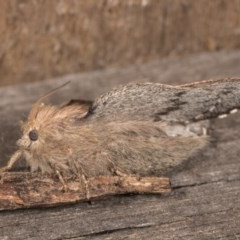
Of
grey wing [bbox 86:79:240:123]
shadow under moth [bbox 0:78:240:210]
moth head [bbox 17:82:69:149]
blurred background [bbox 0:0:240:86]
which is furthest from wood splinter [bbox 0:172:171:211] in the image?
blurred background [bbox 0:0:240:86]

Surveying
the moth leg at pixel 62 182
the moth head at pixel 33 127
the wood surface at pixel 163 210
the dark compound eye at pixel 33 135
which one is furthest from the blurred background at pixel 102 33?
the moth leg at pixel 62 182

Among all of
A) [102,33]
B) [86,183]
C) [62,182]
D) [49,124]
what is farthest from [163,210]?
[102,33]

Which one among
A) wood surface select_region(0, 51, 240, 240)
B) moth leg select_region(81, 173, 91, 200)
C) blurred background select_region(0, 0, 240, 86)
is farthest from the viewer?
blurred background select_region(0, 0, 240, 86)

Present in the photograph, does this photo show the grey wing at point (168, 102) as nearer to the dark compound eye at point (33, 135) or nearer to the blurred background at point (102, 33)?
the dark compound eye at point (33, 135)

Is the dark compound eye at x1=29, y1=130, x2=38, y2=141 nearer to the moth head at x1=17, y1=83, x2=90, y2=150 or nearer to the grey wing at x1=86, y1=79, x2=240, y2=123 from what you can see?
the moth head at x1=17, y1=83, x2=90, y2=150

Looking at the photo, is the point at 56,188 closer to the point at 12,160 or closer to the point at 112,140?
the point at 12,160

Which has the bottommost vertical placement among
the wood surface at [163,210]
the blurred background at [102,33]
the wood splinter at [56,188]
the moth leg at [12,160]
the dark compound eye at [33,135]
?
the wood surface at [163,210]
